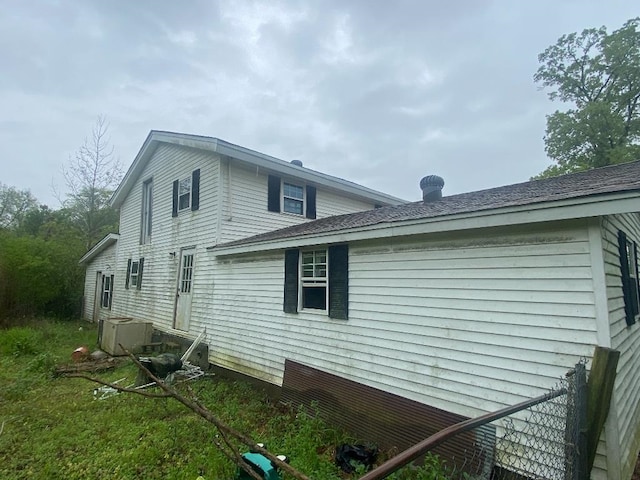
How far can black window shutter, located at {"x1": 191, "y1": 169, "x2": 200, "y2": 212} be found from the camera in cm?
1012

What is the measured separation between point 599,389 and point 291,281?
4.80 metres

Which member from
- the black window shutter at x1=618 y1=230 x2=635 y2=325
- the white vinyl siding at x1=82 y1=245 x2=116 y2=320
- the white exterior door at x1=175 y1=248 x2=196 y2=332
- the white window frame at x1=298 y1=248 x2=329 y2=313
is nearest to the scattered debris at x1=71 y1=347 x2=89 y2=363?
the white exterior door at x1=175 y1=248 x2=196 y2=332


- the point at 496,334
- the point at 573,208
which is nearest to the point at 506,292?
the point at 496,334

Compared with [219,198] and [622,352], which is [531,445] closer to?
[622,352]

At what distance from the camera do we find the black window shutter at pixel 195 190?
33.2 feet

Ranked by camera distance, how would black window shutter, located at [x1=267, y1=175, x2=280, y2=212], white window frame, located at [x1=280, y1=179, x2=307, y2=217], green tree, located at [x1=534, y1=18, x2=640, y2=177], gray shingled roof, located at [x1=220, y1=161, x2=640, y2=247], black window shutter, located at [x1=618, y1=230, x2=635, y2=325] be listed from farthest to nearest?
green tree, located at [x1=534, y1=18, x2=640, y2=177] < white window frame, located at [x1=280, y1=179, x2=307, y2=217] < black window shutter, located at [x1=267, y1=175, x2=280, y2=212] < black window shutter, located at [x1=618, y1=230, x2=635, y2=325] < gray shingled roof, located at [x1=220, y1=161, x2=640, y2=247]

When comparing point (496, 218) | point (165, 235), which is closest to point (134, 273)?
point (165, 235)

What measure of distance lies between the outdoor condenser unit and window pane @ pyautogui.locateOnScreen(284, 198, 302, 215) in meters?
6.00

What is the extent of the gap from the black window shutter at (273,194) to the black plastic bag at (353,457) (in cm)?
716

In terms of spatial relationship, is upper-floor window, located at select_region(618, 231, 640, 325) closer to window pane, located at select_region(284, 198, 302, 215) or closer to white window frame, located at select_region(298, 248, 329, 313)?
white window frame, located at select_region(298, 248, 329, 313)

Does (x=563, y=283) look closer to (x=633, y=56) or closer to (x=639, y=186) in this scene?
(x=639, y=186)

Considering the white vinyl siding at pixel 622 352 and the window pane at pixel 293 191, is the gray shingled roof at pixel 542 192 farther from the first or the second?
the window pane at pixel 293 191

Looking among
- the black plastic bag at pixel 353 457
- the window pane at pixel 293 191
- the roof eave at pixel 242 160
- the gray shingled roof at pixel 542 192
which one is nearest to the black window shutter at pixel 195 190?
the roof eave at pixel 242 160

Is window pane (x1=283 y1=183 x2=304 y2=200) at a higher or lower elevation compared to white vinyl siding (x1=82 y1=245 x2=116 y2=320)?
higher
